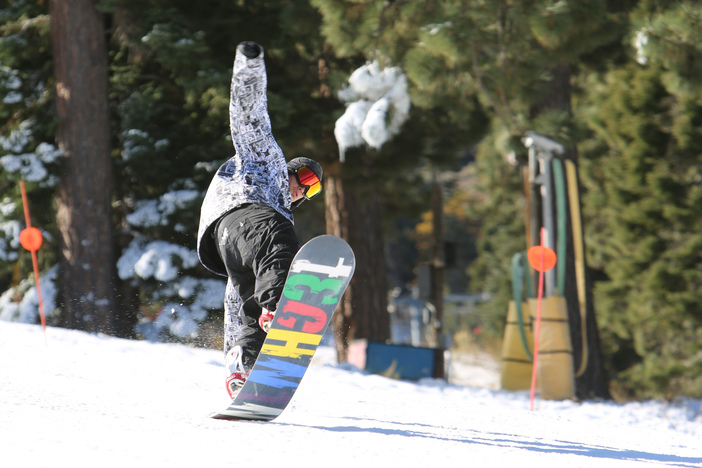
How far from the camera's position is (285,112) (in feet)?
24.7

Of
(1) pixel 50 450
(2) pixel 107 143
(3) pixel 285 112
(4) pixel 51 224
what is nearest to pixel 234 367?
(1) pixel 50 450

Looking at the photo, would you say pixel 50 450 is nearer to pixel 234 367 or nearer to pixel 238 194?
pixel 234 367

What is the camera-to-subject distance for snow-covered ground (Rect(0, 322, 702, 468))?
95.1 inches

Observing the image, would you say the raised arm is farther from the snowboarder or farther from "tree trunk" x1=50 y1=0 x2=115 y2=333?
"tree trunk" x1=50 y1=0 x2=115 y2=333

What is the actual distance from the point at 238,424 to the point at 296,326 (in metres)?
0.44

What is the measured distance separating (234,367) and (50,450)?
0.95 metres

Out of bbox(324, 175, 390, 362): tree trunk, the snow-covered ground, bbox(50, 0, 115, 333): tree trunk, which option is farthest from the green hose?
bbox(50, 0, 115, 333): tree trunk

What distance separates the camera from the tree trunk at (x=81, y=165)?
7.80 meters

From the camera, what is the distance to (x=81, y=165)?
7824mm

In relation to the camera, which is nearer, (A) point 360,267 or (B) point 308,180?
(B) point 308,180

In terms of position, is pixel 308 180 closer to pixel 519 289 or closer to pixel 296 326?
pixel 296 326

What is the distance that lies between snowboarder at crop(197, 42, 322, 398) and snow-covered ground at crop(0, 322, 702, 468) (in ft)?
1.28

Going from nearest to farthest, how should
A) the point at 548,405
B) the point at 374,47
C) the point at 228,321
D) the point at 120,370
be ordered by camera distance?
1. the point at 228,321
2. the point at 120,370
3. the point at 548,405
4. the point at 374,47

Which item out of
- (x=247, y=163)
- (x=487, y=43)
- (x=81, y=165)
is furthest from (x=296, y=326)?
(x=81, y=165)
